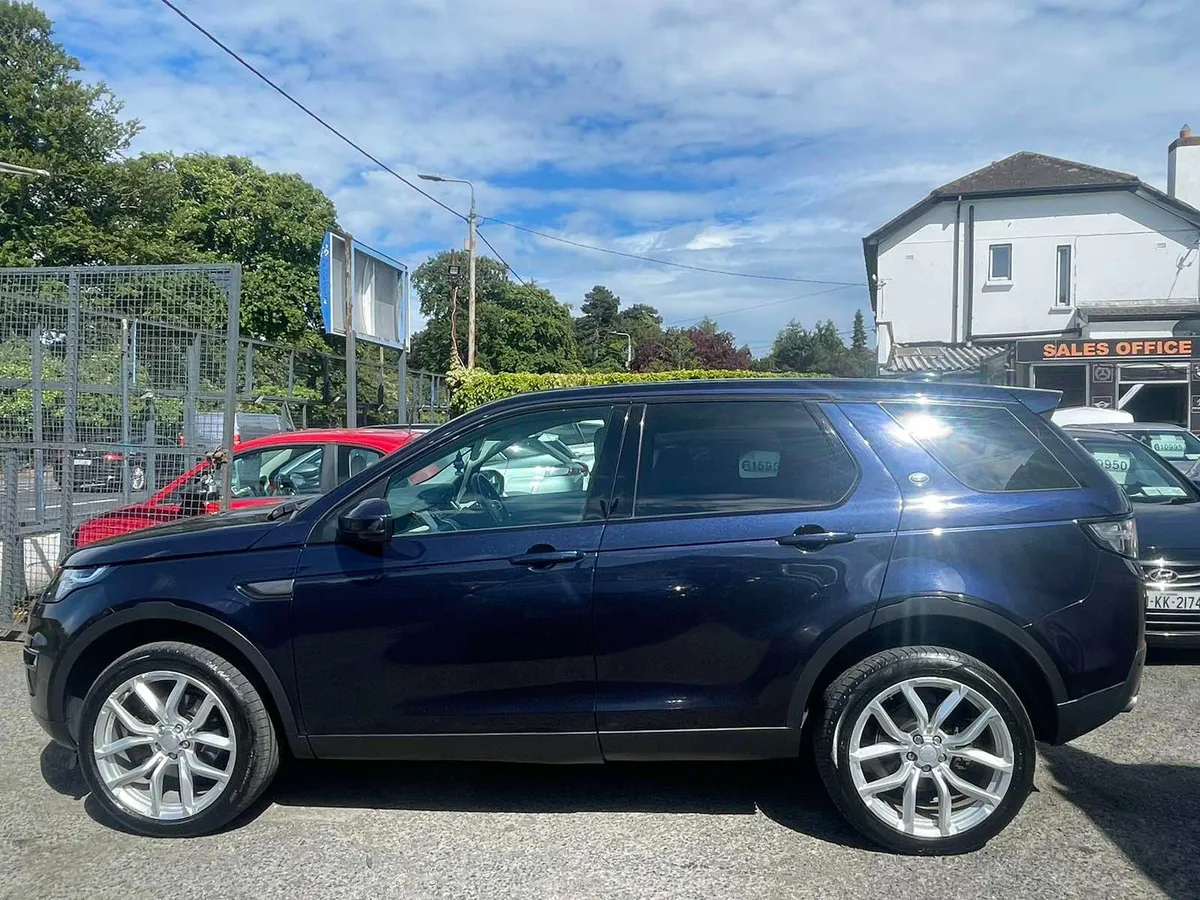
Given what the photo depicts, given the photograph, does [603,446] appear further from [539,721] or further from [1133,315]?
[1133,315]

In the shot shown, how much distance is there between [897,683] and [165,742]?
115 inches

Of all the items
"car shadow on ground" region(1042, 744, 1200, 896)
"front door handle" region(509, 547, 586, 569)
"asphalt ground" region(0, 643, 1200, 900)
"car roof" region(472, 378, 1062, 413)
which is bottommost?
"asphalt ground" region(0, 643, 1200, 900)

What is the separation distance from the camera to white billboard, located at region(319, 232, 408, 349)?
1151cm

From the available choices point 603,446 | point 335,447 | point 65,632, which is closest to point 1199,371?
point 335,447

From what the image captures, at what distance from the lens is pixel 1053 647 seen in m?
3.67

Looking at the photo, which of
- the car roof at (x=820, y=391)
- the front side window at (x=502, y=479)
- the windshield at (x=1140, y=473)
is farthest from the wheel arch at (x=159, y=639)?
the windshield at (x=1140, y=473)

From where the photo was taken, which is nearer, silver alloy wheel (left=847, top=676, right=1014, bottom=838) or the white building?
silver alloy wheel (left=847, top=676, right=1014, bottom=838)

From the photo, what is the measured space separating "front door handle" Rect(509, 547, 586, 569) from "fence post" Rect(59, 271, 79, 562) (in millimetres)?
4922

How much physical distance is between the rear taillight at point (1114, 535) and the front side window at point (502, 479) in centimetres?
195

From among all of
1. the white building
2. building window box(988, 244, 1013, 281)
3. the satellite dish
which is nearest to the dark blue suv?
the satellite dish

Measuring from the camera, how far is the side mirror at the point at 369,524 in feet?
12.4

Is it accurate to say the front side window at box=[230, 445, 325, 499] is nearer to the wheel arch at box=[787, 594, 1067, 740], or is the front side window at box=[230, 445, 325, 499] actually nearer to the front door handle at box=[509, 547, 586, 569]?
the front door handle at box=[509, 547, 586, 569]

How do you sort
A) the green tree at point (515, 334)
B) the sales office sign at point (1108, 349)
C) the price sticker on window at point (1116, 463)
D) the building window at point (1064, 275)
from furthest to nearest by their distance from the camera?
the green tree at point (515, 334), the building window at point (1064, 275), the sales office sign at point (1108, 349), the price sticker on window at point (1116, 463)

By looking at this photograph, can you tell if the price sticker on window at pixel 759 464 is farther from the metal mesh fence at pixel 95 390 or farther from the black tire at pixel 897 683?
the metal mesh fence at pixel 95 390
